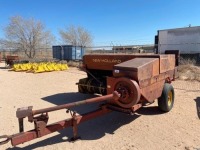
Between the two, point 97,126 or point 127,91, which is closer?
point 127,91

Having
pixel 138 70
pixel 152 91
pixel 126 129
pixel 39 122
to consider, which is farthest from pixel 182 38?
pixel 39 122

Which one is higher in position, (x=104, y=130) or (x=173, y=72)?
(x=173, y=72)

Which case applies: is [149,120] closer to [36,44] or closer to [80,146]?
[80,146]

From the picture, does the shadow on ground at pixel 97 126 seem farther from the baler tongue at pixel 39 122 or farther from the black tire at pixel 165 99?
the baler tongue at pixel 39 122

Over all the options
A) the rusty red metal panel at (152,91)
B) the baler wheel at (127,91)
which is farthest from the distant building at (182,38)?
the baler wheel at (127,91)

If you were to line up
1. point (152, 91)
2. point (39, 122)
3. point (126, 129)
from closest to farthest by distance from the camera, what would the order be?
1. point (39, 122)
2. point (126, 129)
3. point (152, 91)

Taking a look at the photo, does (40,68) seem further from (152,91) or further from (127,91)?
(127,91)

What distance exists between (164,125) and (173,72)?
75.8 inches

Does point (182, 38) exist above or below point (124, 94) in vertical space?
above

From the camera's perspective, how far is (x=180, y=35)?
22.5m

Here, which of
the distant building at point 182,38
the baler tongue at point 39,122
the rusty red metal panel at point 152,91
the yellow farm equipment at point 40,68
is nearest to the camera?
the baler tongue at point 39,122

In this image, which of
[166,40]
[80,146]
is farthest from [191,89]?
[166,40]

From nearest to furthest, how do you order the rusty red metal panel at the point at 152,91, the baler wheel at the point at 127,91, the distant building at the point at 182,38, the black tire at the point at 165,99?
the baler wheel at the point at 127,91, the rusty red metal panel at the point at 152,91, the black tire at the point at 165,99, the distant building at the point at 182,38

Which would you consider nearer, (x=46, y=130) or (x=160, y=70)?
(x=46, y=130)
